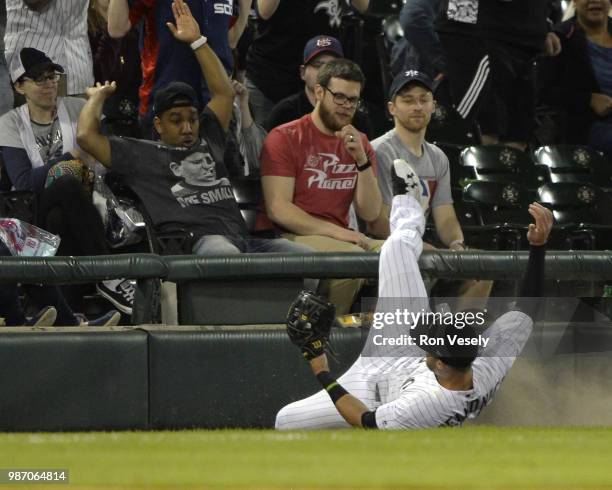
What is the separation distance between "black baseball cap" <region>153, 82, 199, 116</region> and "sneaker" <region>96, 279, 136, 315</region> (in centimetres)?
94

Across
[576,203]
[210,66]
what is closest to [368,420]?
[210,66]

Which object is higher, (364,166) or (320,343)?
(364,166)

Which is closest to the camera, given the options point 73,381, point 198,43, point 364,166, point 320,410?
point 320,410

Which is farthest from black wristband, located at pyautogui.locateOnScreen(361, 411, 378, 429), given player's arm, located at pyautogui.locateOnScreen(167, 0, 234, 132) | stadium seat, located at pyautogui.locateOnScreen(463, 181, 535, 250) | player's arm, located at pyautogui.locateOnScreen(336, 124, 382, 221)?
stadium seat, located at pyautogui.locateOnScreen(463, 181, 535, 250)

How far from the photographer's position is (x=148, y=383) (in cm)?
625

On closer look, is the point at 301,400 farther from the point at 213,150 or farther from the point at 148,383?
the point at 213,150

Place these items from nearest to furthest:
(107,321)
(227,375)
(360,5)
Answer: (227,375) → (107,321) → (360,5)

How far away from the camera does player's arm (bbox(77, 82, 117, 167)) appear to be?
6898 mm

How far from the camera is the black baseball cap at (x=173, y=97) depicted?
7102 mm

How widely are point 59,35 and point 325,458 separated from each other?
12.9 ft

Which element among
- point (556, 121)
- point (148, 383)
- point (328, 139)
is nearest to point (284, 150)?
point (328, 139)

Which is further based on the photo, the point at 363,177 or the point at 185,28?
the point at 185,28

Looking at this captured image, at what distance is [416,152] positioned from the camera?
299 inches

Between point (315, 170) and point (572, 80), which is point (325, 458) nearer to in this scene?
point (315, 170)
